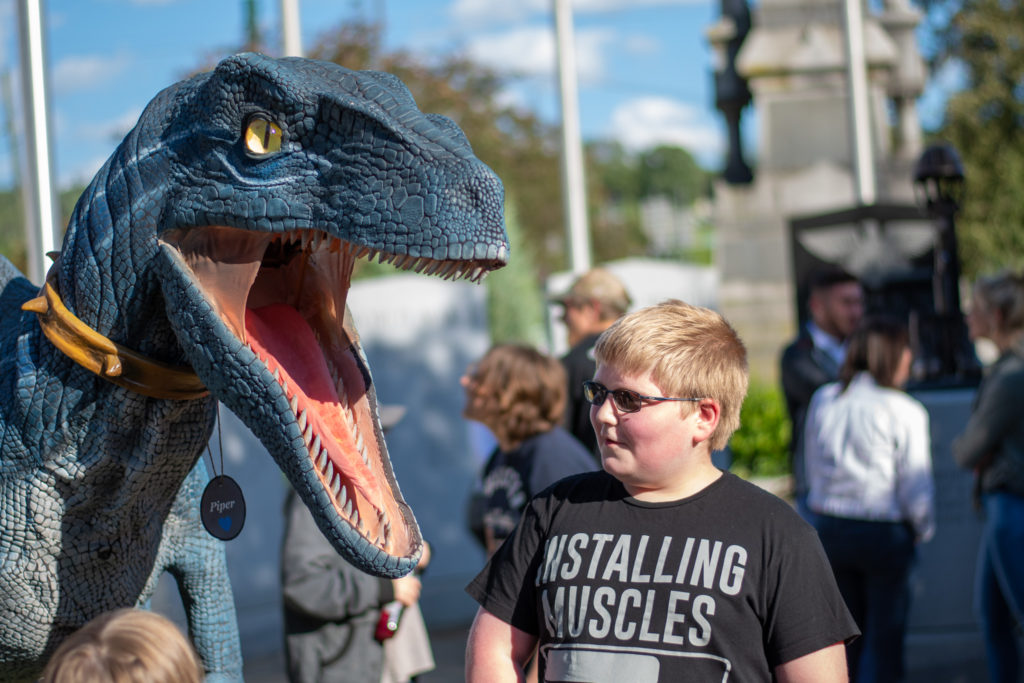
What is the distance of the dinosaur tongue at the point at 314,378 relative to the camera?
1783 mm

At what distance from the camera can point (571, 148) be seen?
8.24m

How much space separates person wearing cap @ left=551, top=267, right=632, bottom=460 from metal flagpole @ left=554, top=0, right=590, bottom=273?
308 centimetres

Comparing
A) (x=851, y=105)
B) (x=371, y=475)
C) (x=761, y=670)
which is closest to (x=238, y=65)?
(x=371, y=475)

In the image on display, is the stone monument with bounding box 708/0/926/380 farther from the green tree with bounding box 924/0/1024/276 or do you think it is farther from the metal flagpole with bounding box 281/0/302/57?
the green tree with bounding box 924/0/1024/276

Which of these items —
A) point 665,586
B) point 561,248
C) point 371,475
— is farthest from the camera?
point 561,248

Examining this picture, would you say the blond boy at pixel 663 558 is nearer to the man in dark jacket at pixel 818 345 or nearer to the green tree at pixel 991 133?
the man in dark jacket at pixel 818 345

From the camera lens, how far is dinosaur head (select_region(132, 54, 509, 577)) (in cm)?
162

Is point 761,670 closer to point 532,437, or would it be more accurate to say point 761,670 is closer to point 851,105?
point 532,437

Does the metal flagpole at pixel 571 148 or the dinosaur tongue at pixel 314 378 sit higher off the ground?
the metal flagpole at pixel 571 148

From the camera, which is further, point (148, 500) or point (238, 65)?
point (148, 500)

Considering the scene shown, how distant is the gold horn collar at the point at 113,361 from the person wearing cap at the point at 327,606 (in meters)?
1.76

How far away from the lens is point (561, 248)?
39562 millimetres

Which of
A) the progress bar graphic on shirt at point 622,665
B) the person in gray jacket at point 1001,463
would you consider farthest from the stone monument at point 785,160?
the progress bar graphic on shirt at point 622,665

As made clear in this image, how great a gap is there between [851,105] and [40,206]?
7747 mm
